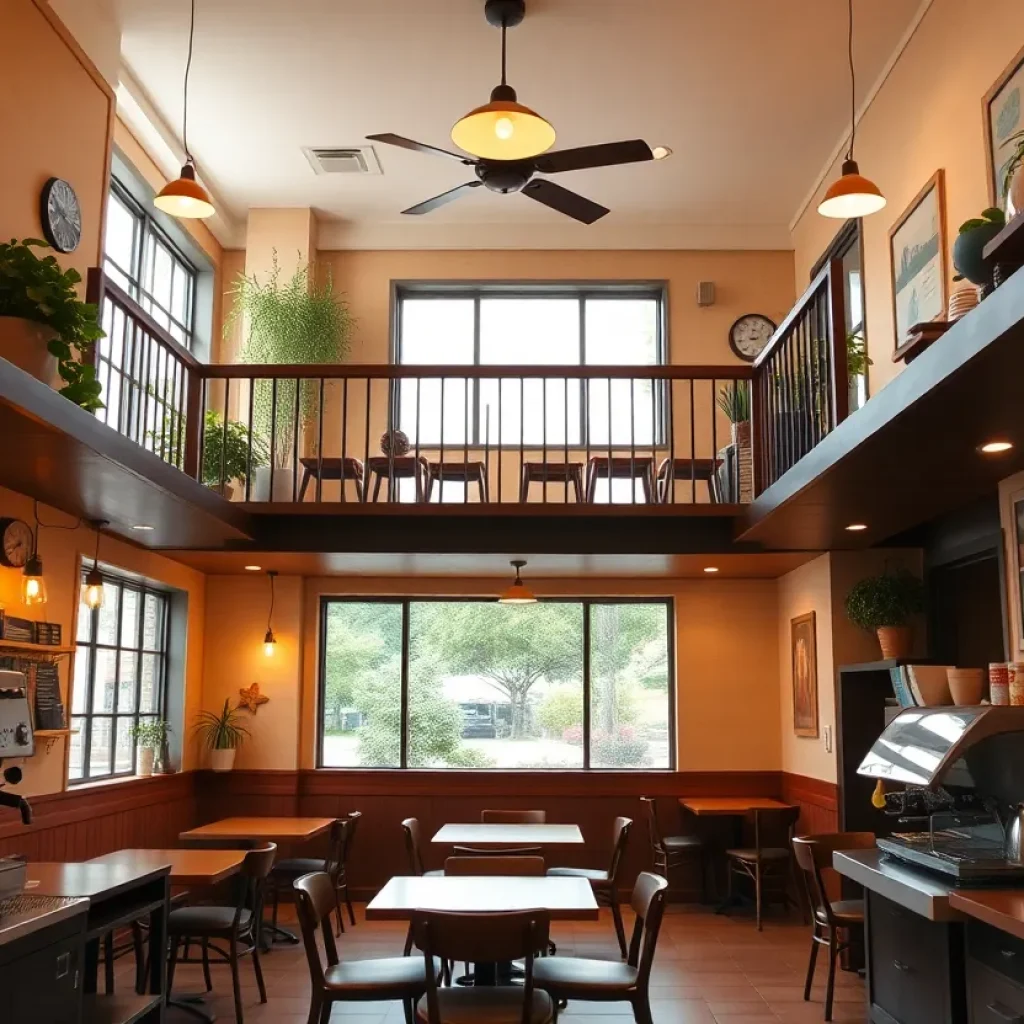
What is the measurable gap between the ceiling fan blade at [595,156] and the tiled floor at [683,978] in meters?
4.41

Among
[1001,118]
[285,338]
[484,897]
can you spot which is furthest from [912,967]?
[285,338]

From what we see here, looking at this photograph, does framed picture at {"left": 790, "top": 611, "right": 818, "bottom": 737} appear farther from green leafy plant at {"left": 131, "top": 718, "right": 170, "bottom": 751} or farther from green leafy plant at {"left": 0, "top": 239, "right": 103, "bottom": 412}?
green leafy plant at {"left": 0, "top": 239, "right": 103, "bottom": 412}

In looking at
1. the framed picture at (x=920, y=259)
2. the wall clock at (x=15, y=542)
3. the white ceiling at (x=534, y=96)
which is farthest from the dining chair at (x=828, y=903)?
the white ceiling at (x=534, y=96)

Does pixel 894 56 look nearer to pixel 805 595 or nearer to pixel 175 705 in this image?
pixel 805 595

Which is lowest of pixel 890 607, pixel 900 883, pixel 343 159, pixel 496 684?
pixel 900 883

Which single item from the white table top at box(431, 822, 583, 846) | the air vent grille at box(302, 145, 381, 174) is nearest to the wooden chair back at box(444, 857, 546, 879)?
the white table top at box(431, 822, 583, 846)

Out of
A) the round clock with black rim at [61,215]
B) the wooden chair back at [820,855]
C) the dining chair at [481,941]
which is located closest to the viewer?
the dining chair at [481,941]

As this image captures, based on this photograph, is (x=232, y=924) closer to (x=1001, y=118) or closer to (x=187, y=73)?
(x=187, y=73)

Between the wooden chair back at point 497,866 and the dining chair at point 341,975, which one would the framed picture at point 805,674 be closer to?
the wooden chair back at point 497,866

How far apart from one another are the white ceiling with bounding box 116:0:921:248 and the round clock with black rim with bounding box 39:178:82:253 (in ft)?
4.98

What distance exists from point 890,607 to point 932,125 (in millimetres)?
2910

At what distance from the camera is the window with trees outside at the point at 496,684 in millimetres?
9539

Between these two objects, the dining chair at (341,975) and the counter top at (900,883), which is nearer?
the counter top at (900,883)

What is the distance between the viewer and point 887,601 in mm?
7160
